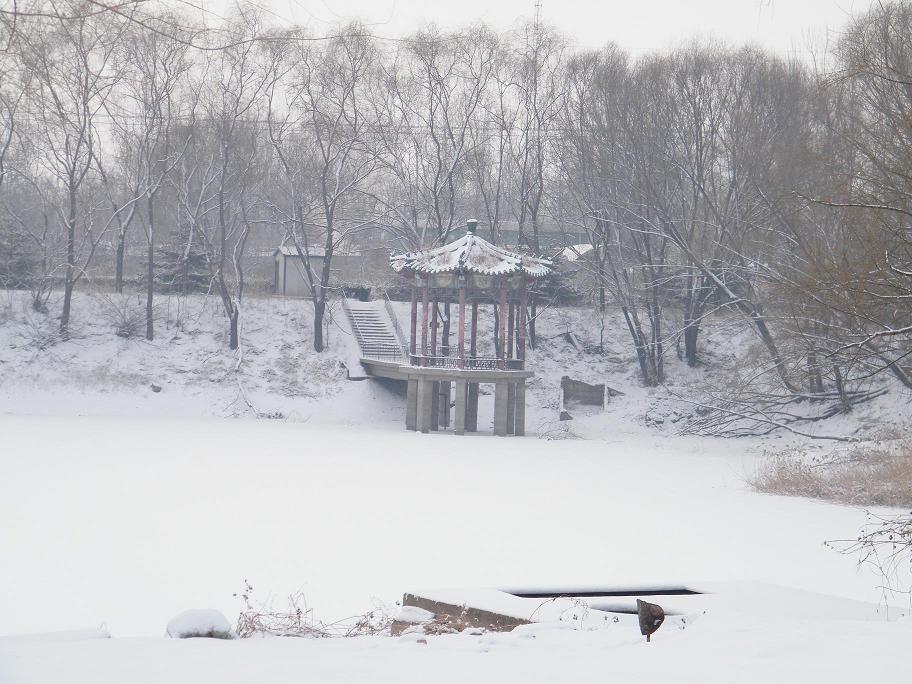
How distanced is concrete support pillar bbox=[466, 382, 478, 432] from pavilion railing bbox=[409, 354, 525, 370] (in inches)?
39.8

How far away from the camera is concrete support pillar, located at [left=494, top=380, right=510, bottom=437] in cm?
2884

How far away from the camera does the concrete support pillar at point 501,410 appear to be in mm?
28844

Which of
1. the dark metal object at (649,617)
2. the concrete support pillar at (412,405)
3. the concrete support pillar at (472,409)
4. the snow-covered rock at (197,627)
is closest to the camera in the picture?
the dark metal object at (649,617)

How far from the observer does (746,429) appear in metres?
27.5

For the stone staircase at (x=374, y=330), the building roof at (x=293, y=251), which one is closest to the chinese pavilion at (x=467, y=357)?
the stone staircase at (x=374, y=330)

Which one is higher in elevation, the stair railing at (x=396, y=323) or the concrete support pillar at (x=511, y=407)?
the stair railing at (x=396, y=323)

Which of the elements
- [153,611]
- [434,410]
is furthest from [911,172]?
[434,410]

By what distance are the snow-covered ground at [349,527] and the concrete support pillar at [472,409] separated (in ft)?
6.91

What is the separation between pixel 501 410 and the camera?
28.9 metres

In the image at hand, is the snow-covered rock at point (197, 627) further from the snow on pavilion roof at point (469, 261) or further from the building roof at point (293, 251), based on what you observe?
the building roof at point (293, 251)

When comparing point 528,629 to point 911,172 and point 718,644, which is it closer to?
point 718,644

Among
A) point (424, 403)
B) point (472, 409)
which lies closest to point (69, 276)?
point (424, 403)

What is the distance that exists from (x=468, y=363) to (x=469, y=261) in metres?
2.76

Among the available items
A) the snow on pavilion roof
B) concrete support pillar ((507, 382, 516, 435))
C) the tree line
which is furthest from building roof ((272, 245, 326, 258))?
concrete support pillar ((507, 382, 516, 435))
